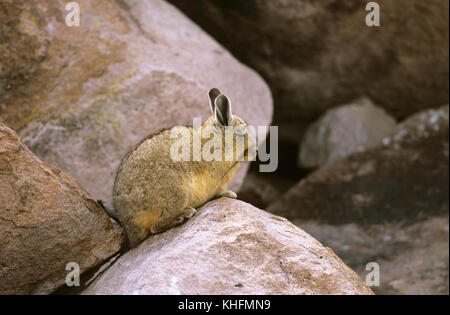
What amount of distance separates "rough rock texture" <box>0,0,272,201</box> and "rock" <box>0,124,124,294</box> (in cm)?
129

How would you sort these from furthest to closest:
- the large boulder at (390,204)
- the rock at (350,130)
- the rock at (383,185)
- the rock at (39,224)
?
the rock at (350,130), the rock at (383,185), the large boulder at (390,204), the rock at (39,224)

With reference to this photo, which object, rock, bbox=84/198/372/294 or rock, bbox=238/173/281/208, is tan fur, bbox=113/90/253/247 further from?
rock, bbox=238/173/281/208

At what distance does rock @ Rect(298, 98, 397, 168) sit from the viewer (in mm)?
9023

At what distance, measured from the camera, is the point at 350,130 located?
9.08 meters

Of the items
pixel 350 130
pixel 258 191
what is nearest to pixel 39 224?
pixel 258 191

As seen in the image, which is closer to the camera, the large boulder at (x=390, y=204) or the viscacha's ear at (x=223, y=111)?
the viscacha's ear at (x=223, y=111)

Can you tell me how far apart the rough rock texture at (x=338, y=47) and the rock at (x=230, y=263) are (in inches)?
171

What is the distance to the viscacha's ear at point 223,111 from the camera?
14.8 feet

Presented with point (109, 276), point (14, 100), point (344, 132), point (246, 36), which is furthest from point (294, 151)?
point (109, 276)

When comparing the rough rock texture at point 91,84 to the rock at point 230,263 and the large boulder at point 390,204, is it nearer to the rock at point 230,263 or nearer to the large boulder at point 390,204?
the large boulder at point 390,204

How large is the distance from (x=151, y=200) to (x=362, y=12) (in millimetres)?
4721

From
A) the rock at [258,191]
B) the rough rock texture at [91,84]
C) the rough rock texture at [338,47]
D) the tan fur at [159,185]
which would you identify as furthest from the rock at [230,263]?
the rough rock texture at [338,47]

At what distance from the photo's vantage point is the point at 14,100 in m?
5.93

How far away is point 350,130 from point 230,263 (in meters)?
5.53
